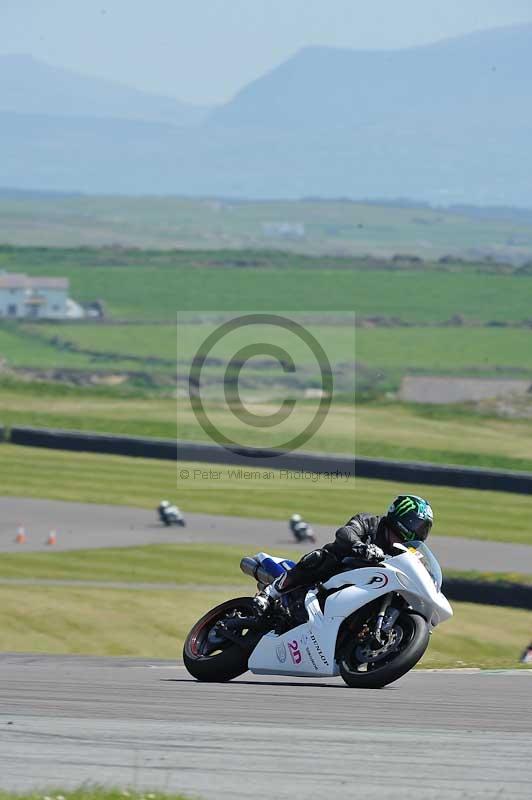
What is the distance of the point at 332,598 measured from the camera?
11156 mm

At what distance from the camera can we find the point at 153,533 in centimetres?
3569

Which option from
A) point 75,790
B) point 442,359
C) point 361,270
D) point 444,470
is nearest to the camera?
point 75,790

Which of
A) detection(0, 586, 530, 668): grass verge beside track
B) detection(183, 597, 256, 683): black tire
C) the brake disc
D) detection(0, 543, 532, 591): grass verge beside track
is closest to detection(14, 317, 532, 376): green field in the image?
detection(0, 543, 532, 591): grass verge beside track

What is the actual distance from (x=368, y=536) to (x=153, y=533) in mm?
24555

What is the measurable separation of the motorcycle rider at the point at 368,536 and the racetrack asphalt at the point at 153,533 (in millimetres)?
19333

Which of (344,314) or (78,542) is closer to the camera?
(78,542)

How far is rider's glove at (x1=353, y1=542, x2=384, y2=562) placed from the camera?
11.1 metres

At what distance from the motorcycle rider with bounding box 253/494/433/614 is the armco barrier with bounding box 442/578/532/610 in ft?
50.1

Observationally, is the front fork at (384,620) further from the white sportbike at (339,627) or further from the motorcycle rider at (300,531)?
the motorcycle rider at (300,531)

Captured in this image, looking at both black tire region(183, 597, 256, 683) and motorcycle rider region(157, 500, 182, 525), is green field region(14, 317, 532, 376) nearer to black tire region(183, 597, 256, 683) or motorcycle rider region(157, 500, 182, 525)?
motorcycle rider region(157, 500, 182, 525)

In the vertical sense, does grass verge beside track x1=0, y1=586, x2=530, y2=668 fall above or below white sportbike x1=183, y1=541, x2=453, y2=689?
below

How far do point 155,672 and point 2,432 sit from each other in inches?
1532

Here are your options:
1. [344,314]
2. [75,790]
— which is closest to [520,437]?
[75,790]

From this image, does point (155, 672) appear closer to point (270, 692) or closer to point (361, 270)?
point (270, 692)
